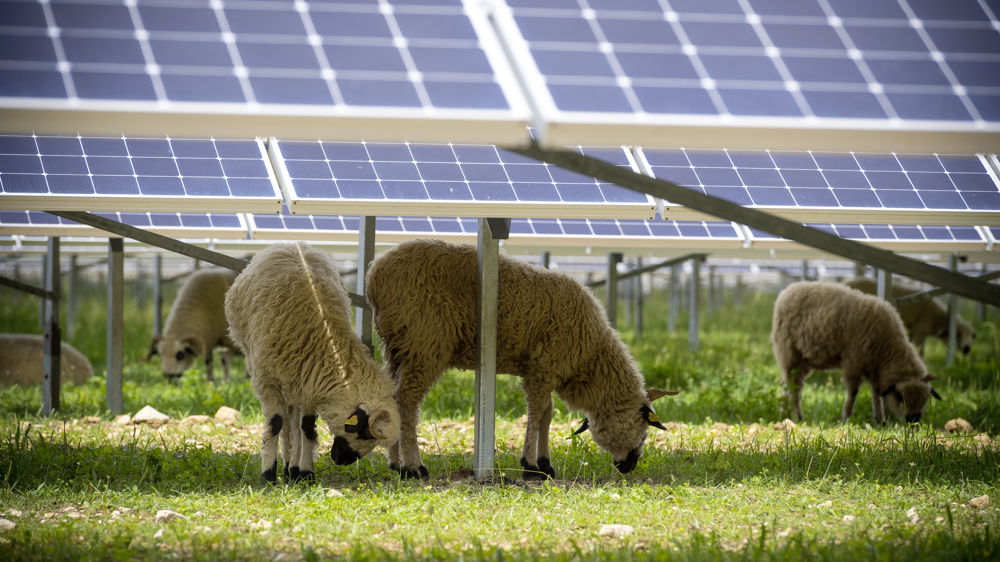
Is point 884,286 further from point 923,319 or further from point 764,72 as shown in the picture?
point 923,319

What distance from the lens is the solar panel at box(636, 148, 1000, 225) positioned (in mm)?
7148

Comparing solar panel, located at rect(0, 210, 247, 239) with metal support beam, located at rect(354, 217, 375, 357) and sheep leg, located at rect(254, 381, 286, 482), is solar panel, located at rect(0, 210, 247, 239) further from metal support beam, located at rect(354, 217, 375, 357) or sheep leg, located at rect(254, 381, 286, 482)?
sheep leg, located at rect(254, 381, 286, 482)

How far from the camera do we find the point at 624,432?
272 inches

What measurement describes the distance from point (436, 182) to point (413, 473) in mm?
2339

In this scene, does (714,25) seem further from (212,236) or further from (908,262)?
(212,236)

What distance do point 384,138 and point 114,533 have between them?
2.70 m

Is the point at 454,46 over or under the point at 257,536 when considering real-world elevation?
over

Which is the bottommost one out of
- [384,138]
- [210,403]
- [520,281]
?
[210,403]

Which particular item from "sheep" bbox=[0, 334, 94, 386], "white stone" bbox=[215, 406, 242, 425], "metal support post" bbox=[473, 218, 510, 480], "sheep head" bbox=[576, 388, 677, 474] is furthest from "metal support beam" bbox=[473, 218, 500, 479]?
"sheep" bbox=[0, 334, 94, 386]

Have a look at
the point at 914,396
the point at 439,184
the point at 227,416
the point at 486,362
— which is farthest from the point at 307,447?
the point at 914,396

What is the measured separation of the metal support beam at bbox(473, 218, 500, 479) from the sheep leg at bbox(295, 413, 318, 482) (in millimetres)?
1288

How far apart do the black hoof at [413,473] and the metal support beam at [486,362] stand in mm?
402

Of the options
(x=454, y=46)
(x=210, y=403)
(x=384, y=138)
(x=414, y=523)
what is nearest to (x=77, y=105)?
(x=384, y=138)

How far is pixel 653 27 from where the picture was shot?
499 centimetres
